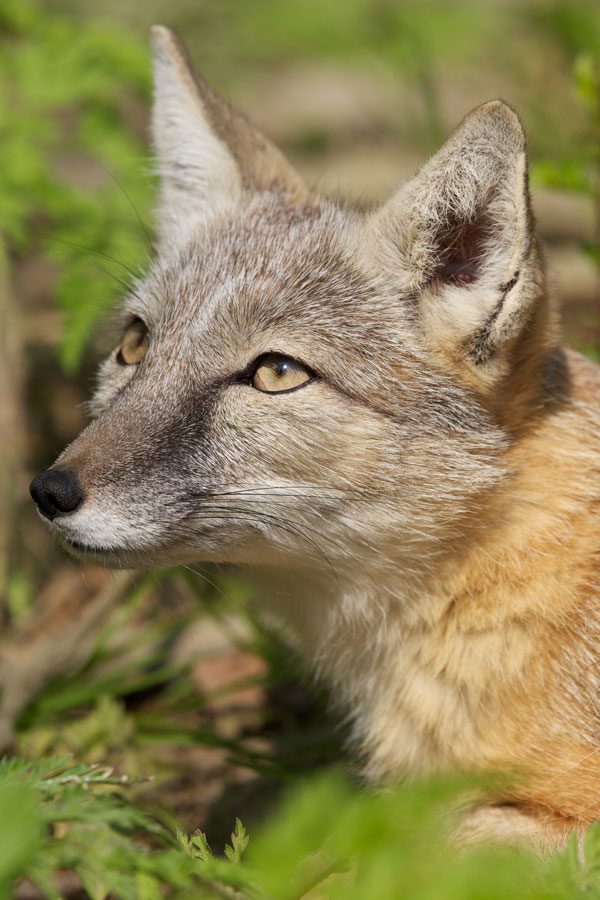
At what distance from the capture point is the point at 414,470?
377 cm

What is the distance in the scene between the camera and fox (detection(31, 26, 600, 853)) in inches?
141

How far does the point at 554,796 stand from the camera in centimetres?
361

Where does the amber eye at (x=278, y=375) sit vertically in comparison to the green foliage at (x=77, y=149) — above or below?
below

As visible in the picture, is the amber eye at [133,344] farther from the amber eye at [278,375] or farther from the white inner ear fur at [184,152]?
the amber eye at [278,375]

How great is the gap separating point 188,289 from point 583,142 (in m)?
4.36

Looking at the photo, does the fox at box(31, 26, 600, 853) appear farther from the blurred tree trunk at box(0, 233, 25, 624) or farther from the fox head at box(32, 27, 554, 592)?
the blurred tree trunk at box(0, 233, 25, 624)

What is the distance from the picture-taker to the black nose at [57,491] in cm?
349

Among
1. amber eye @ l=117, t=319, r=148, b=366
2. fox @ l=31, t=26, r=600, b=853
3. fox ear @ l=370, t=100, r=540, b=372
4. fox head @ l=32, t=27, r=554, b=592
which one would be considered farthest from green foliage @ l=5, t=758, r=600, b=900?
amber eye @ l=117, t=319, r=148, b=366

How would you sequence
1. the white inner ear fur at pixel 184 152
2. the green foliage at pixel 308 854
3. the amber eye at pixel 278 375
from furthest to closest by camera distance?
the white inner ear fur at pixel 184 152
the amber eye at pixel 278 375
the green foliage at pixel 308 854

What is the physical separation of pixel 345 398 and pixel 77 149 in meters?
3.66

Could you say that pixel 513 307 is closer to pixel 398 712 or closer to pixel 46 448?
pixel 398 712

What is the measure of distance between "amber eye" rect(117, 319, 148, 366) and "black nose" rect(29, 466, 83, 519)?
37.3 inches

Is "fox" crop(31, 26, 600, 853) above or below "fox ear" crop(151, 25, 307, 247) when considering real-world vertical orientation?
below

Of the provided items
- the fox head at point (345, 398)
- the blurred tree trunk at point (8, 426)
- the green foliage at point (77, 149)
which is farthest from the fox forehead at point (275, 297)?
the blurred tree trunk at point (8, 426)
